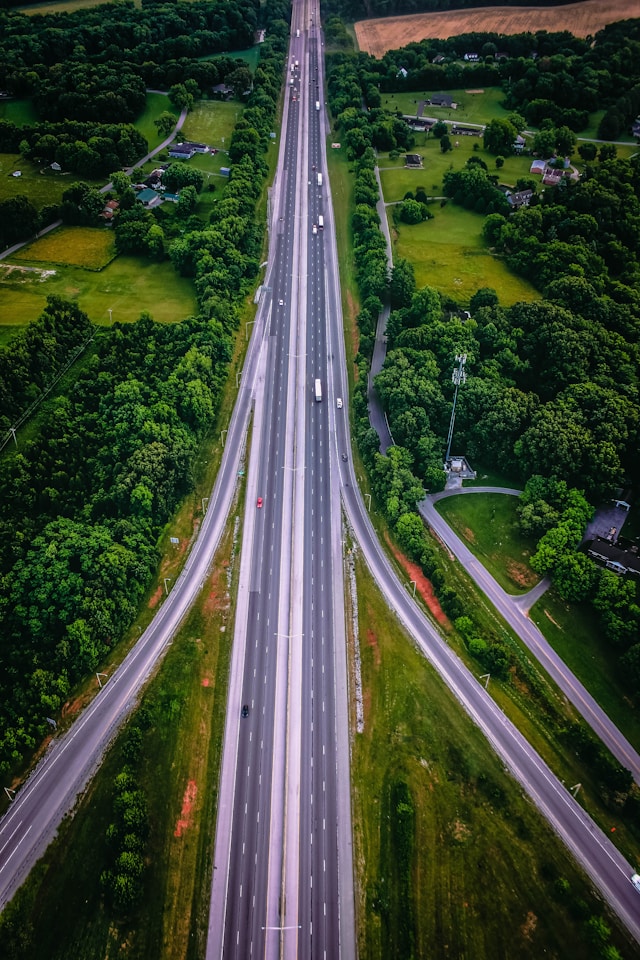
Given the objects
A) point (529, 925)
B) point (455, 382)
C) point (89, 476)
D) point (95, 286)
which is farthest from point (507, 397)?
point (95, 286)

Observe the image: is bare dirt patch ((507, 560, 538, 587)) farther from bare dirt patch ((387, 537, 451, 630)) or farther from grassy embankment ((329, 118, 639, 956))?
bare dirt patch ((387, 537, 451, 630))

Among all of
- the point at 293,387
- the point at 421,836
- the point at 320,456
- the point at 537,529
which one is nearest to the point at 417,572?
the point at 537,529

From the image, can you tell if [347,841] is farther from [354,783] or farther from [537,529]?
[537,529]

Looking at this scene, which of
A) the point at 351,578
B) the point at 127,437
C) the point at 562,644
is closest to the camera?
the point at 562,644

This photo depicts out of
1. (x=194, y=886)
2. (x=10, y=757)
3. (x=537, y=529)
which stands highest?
(x=537, y=529)

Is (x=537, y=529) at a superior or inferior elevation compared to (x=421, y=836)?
superior

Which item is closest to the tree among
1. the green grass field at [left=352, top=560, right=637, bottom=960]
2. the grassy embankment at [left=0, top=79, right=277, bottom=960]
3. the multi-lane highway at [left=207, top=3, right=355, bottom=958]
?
the multi-lane highway at [left=207, top=3, right=355, bottom=958]
